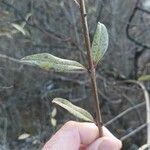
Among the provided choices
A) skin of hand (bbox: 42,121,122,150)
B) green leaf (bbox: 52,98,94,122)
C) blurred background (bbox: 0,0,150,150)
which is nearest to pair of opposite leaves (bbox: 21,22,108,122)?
green leaf (bbox: 52,98,94,122)

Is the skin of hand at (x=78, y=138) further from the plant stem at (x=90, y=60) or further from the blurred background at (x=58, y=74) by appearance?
the blurred background at (x=58, y=74)

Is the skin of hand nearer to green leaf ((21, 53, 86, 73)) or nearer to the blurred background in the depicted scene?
green leaf ((21, 53, 86, 73))

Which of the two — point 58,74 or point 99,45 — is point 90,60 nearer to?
point 99,45

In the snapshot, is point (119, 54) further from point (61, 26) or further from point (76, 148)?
point (76, 148)

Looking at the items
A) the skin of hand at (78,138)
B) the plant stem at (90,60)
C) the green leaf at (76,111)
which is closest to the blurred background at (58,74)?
the skin of hand at (78,138)

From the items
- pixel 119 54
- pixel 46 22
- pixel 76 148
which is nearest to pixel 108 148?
pixel 76 148

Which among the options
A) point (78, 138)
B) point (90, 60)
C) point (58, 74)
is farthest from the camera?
point (58, 74)

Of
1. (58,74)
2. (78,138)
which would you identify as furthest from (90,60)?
(58,74)
